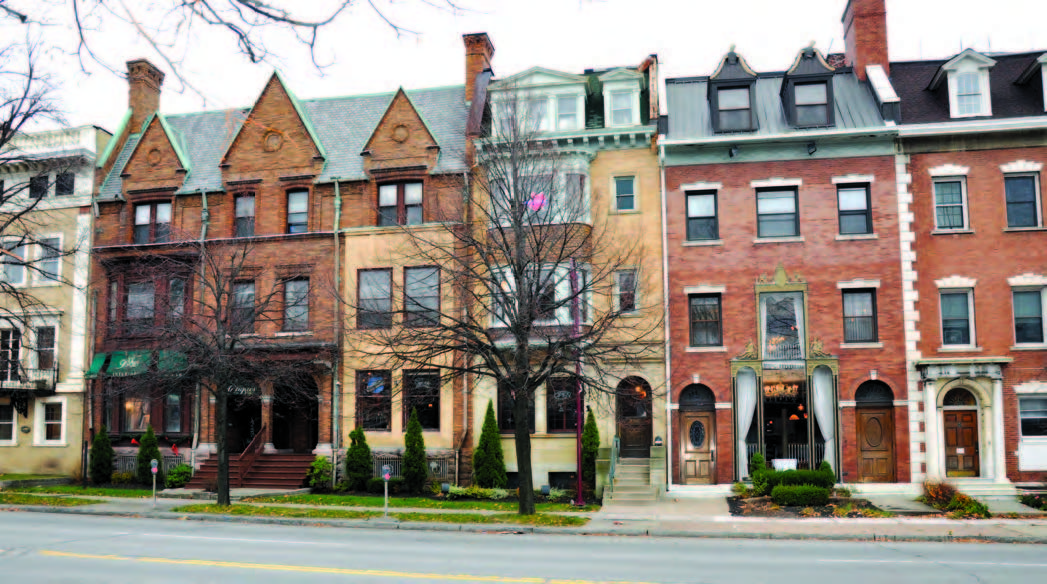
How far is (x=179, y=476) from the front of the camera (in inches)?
1169

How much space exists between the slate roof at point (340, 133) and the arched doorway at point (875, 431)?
15073 millimetres

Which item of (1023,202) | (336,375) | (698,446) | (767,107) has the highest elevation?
(767,107)

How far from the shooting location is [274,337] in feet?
99.5

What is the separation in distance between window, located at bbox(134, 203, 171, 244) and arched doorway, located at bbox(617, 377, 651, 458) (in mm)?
17894

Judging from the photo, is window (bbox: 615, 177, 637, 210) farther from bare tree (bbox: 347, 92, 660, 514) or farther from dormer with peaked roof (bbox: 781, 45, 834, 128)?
dormer with peaked roof (bbox: 781, 45, 834, 128)

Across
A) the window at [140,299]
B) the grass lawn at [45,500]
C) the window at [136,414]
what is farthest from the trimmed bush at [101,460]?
the grass lawn at [45,500]

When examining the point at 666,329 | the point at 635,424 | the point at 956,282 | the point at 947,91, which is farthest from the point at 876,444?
the point at 947,91

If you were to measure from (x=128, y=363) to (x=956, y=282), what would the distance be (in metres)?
27.8

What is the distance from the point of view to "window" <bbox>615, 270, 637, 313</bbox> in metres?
22.1

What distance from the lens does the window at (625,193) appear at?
95.5 feet

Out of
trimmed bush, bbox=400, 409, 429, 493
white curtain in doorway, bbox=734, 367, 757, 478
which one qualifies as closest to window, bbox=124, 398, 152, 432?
trimmed bush, bbox=400, 409, 429, 493

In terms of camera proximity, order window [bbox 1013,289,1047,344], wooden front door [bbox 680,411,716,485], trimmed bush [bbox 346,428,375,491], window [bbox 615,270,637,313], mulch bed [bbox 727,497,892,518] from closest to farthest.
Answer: window [bbox 615,270,637,313]
mulch bed [bbox 727,497,892,518]
window [bbox 1013,289,1047,344]
wooden front door [bbox 680,411,716,485]
trimmed bush [bbox 346,428,375,491]

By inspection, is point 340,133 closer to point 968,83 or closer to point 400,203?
point 400,203

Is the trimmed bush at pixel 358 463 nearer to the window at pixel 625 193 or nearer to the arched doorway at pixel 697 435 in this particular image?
the arched doorway at pixel 697 435
